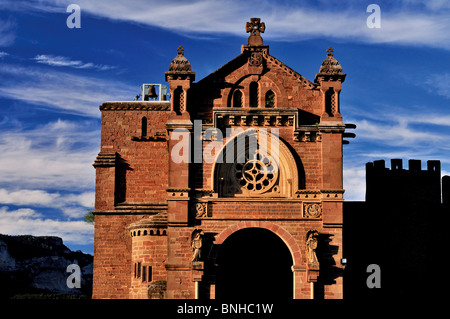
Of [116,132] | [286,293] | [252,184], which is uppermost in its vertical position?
[116,132]

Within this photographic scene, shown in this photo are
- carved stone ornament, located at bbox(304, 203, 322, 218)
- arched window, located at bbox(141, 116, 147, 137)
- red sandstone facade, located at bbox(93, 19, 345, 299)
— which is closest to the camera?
red sandstone facade, located at bbox(93, 19, 345, 299)

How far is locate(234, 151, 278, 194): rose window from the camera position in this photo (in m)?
40.1

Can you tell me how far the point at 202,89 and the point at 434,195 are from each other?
19650mm

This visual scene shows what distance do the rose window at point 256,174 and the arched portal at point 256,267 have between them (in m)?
4.09

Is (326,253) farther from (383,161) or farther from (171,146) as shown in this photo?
(383,161)

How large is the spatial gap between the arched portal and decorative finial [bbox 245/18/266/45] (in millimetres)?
10557

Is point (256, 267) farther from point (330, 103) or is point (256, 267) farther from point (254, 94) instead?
point (330, 103)

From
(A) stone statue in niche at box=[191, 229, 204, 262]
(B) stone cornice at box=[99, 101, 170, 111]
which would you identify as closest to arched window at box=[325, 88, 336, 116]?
(A) stone statue in niche at box=[191, 229, 204, 262]

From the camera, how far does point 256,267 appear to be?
43.8m

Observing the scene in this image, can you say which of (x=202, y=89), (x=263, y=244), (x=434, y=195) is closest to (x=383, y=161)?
(x=434, y=195)

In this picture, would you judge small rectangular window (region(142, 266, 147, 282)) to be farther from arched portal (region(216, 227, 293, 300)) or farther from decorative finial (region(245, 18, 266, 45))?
decorative finial (region(245, 18, 266, 45))

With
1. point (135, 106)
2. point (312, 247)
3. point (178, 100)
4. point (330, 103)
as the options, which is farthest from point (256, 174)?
point (135, 106)

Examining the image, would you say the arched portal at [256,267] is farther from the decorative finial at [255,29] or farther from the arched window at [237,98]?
the decorative finial at [255,29]

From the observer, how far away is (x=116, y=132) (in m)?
44.8
